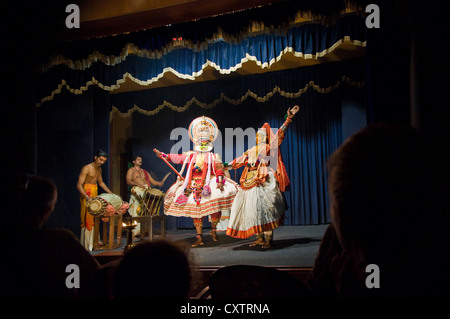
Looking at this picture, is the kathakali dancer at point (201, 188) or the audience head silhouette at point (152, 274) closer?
the audience head silhouette at point (152, 274)

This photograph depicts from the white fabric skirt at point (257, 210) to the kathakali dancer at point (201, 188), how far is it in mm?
415

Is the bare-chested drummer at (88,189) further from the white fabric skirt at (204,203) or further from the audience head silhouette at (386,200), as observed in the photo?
the audience head silhouette at (386,200)

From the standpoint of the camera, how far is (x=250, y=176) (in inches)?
163

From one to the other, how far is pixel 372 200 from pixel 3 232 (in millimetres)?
1278

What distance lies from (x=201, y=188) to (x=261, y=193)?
3.18 feet

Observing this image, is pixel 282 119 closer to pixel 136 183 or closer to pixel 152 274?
pixel 136 183

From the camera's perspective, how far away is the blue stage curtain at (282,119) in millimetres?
6480

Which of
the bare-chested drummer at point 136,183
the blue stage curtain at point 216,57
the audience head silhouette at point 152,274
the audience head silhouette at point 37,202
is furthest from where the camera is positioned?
the bare-chested drummer at point 136,183

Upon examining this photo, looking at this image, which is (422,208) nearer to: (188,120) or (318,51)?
(318,51)

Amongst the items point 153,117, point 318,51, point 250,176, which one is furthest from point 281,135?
point 153,117

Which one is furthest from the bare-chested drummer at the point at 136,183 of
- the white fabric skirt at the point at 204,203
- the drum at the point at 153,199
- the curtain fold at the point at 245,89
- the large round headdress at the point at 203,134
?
the large round headdress at the point at 203,134

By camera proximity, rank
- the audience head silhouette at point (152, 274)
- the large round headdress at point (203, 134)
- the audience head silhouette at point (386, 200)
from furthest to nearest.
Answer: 1. the large round headdress at point (203, 134)
2. the audience head silhouette at point (152, 274)
3. the audience head silhouette at point (386, 200)

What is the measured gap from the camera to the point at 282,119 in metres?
6.97

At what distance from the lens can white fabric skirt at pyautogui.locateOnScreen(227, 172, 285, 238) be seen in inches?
153
